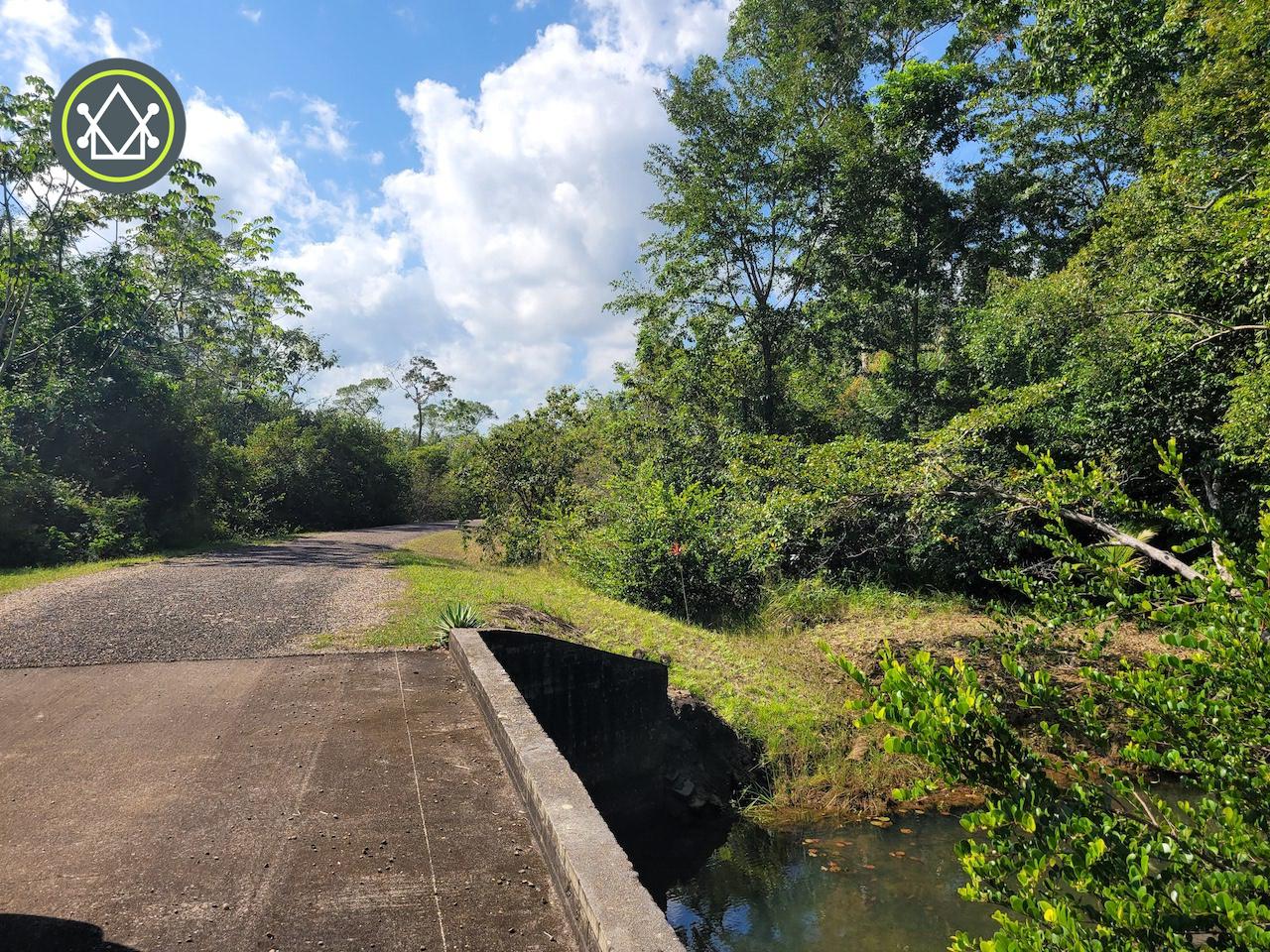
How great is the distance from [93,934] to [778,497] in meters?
9.88

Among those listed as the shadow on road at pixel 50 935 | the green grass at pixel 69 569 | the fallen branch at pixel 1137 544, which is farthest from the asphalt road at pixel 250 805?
the green grass at pixel 69 569

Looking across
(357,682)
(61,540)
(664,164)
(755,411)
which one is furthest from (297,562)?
(664,164)

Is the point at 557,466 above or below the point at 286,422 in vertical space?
below

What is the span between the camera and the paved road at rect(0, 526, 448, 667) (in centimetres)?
671

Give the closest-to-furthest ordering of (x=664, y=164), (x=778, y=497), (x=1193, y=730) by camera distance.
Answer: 1. (x=1193, y=730)
2. (x=778, y=497)
3. (x=664, y=164)

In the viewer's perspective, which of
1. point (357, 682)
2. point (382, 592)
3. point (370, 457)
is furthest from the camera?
point (370, 457)

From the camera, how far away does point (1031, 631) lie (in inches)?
125

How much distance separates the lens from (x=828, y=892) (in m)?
6.79

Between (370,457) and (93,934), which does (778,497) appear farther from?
(370,457)

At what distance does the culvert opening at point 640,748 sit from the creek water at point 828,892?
1.25 feet

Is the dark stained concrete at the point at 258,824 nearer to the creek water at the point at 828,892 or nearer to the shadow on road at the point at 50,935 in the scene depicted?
the shadow on road at the point at 50,935

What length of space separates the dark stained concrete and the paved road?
1.08 meters

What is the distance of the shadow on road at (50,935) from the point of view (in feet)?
8.43

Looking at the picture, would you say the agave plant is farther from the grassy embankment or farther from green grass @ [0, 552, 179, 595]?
green grass @ [0, 552, 179, 595]
